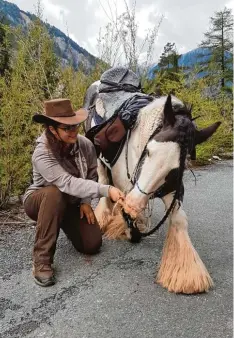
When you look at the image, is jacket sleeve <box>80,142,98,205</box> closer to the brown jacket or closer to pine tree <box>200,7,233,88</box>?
the brown jacket

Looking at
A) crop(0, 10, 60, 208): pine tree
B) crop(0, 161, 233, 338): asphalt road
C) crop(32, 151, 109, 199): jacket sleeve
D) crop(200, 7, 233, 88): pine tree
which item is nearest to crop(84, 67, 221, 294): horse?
crop(0, 161, 233, 338): asphalt road

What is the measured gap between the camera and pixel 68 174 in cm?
266

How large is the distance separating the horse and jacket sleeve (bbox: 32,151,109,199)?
254mm

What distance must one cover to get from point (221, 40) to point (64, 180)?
20.1 m

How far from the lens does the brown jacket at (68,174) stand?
2.56m

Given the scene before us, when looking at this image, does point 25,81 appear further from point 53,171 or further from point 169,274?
point 169,274

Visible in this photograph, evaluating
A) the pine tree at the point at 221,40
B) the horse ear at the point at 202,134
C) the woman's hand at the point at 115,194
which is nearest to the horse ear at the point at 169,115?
the horse ear at the point at 202,134

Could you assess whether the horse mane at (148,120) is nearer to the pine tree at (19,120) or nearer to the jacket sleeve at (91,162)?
the jacket sleeve at (91,162)

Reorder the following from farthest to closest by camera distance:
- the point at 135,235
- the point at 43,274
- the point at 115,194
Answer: the point at 135,235 → the point at 43,274 → the point at 115,194

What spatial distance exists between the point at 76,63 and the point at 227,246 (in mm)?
4093

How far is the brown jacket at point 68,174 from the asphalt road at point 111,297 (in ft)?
1.77

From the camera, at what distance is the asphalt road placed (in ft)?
6.72

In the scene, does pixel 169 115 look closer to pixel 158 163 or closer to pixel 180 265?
pixel 158 163

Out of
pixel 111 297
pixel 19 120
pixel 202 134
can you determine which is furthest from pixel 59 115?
pixel 19 120
